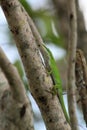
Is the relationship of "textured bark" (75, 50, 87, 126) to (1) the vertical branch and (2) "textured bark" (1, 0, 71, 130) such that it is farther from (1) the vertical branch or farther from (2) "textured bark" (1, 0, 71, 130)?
(2) "textured bark" (1, 0, 71, 130)

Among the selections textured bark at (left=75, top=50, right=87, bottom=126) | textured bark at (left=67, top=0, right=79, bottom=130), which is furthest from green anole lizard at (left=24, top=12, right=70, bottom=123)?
textured bark at (left=75, top=50, right=87, bottom=126)

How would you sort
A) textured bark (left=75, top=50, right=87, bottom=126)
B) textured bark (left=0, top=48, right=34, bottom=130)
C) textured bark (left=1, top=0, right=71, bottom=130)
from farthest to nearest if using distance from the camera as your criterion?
textured bark (left=75, top=50, right=87, bottom=126) < textured bark (left=1, top=0, right=71, bottom=130) < textured bark (left=0, top=48, right=34, bottom=130)

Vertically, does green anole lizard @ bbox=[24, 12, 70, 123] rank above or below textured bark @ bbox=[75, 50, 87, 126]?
above

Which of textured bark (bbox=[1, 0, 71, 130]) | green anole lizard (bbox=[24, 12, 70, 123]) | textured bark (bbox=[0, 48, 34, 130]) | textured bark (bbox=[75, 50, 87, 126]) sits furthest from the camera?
textured bark (bbox=[75, 50, 87, 126])

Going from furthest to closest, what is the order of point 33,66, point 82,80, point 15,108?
point 82,80 → point 33,66 → point 15,108

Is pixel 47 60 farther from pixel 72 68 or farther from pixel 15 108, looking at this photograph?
pixel 15 108

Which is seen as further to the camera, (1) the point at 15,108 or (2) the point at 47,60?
(2) the point at 47,60

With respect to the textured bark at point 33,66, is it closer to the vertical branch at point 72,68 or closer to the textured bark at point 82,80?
the vertical branch at point 72,68

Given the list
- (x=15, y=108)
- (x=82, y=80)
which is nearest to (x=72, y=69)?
(x=82, y=80)
